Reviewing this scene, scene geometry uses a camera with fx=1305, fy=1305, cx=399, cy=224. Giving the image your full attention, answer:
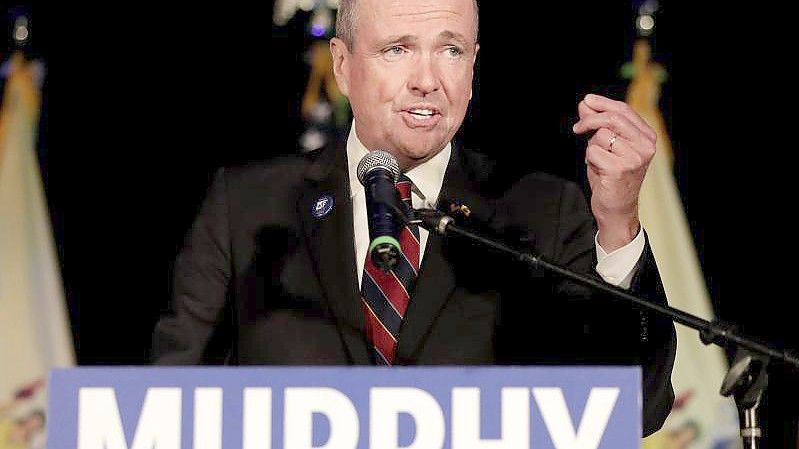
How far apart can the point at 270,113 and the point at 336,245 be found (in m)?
1.91

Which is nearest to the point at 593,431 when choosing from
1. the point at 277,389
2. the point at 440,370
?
the point at 440,370

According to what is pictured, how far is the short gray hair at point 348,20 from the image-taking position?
210 cm

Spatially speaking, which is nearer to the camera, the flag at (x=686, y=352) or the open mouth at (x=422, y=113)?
the open mouth at (x=422, y=113)

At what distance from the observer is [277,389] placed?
4.68 ft

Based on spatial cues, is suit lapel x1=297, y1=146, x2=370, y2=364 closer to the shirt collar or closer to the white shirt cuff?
the shirt collar

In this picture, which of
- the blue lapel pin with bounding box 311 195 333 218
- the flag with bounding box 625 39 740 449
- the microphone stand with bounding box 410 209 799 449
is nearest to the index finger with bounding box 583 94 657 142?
the microphone stand with bounding box 410 209 799 449

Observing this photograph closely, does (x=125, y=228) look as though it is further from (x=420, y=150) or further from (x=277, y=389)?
(x=277, y=389)

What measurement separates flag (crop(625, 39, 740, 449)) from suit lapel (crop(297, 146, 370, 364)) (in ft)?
6.75

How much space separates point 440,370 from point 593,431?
6.9 inches

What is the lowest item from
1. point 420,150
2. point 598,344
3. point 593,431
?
point 593,431

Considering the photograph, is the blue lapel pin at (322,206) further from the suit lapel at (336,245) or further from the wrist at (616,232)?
the wrist at (616,232)

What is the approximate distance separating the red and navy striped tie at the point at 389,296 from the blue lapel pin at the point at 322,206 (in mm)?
103

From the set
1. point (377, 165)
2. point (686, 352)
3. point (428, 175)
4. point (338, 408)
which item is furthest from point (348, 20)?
point (686, 352)

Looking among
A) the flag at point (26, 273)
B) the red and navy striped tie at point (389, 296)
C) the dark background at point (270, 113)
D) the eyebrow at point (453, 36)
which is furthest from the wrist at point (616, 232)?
the flag at point (26, 273)
